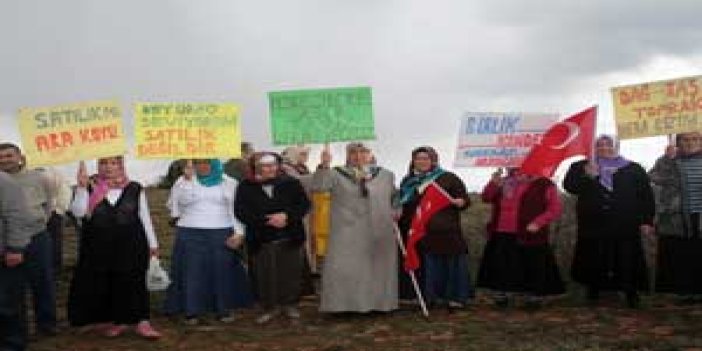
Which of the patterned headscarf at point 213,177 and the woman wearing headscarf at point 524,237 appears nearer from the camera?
the patterned headscarf at point 213,177

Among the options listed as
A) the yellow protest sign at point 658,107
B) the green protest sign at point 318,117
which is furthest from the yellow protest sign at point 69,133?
the yellow protest sign at point 658,107

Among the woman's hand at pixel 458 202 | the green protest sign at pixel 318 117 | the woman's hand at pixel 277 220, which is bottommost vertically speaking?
the woman's hand at pixel 277 220

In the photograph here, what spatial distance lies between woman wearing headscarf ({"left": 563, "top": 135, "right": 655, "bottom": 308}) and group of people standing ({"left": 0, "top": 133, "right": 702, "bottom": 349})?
0.01m

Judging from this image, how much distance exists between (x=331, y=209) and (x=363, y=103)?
131cm

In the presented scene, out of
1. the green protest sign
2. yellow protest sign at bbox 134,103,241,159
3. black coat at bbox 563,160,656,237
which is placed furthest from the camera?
the green protest sign

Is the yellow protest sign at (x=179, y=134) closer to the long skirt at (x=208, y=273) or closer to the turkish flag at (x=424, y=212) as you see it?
the long skirt at (x=208, y=273)

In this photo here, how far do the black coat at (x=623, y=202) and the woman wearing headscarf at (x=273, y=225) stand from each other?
294cm

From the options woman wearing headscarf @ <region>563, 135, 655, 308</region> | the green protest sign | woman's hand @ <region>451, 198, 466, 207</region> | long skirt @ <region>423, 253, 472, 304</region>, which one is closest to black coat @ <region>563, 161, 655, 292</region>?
woman wearing headscarf @ <region>563, 135, 655, 308</region>

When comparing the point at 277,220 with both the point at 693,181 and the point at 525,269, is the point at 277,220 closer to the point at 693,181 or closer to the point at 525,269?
the point at 525,269

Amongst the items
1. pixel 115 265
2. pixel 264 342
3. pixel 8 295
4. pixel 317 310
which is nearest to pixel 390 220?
pixel 317 310

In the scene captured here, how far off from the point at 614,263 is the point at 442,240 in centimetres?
177

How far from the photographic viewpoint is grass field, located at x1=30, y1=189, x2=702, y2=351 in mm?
8938

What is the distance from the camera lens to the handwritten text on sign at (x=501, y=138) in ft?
37.5

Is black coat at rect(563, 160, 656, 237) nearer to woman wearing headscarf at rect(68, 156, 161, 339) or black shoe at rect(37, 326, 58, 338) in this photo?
woman wearing headscarf at rect(68, 156, 161, 339)
